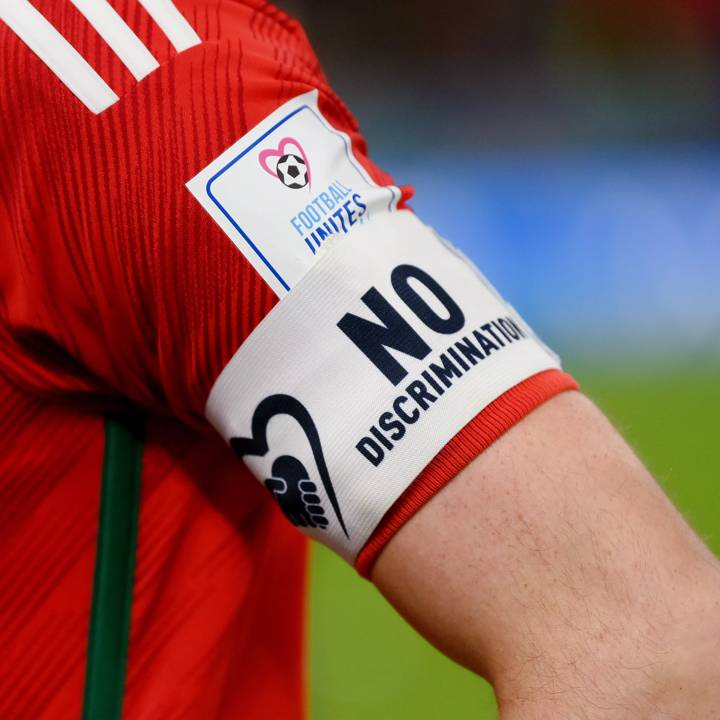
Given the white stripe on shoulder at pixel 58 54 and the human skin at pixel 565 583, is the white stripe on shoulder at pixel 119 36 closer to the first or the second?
the white stripe on shoulder at pixel 58 54

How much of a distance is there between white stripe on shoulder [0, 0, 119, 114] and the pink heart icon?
0.22 feet

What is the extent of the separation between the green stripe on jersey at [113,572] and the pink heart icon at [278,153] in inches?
5.9

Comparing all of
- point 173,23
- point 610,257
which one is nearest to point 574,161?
point 610,257

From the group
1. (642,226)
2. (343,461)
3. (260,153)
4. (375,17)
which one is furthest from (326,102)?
(375,17)

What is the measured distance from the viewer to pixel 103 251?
41 centimetres

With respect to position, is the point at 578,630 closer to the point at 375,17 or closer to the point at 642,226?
the point at 642,226

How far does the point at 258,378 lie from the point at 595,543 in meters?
0.15

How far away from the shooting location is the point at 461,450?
40 centimetres

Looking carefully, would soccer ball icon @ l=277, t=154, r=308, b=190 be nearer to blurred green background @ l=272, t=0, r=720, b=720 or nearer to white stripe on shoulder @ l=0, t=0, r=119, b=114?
white stripe on shoulder @ l=0, t=0, r=119, b=114

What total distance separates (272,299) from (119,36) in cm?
13

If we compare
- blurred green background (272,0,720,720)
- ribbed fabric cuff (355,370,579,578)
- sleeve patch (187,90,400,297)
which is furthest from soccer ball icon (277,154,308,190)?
blurred green background (272,0,720,720)

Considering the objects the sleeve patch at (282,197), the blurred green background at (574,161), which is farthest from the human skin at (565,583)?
the blurred green background at (574,161)

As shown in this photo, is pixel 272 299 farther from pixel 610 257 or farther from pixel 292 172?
pixel 610 257

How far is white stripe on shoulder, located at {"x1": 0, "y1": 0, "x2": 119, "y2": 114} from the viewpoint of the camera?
1.34ft
